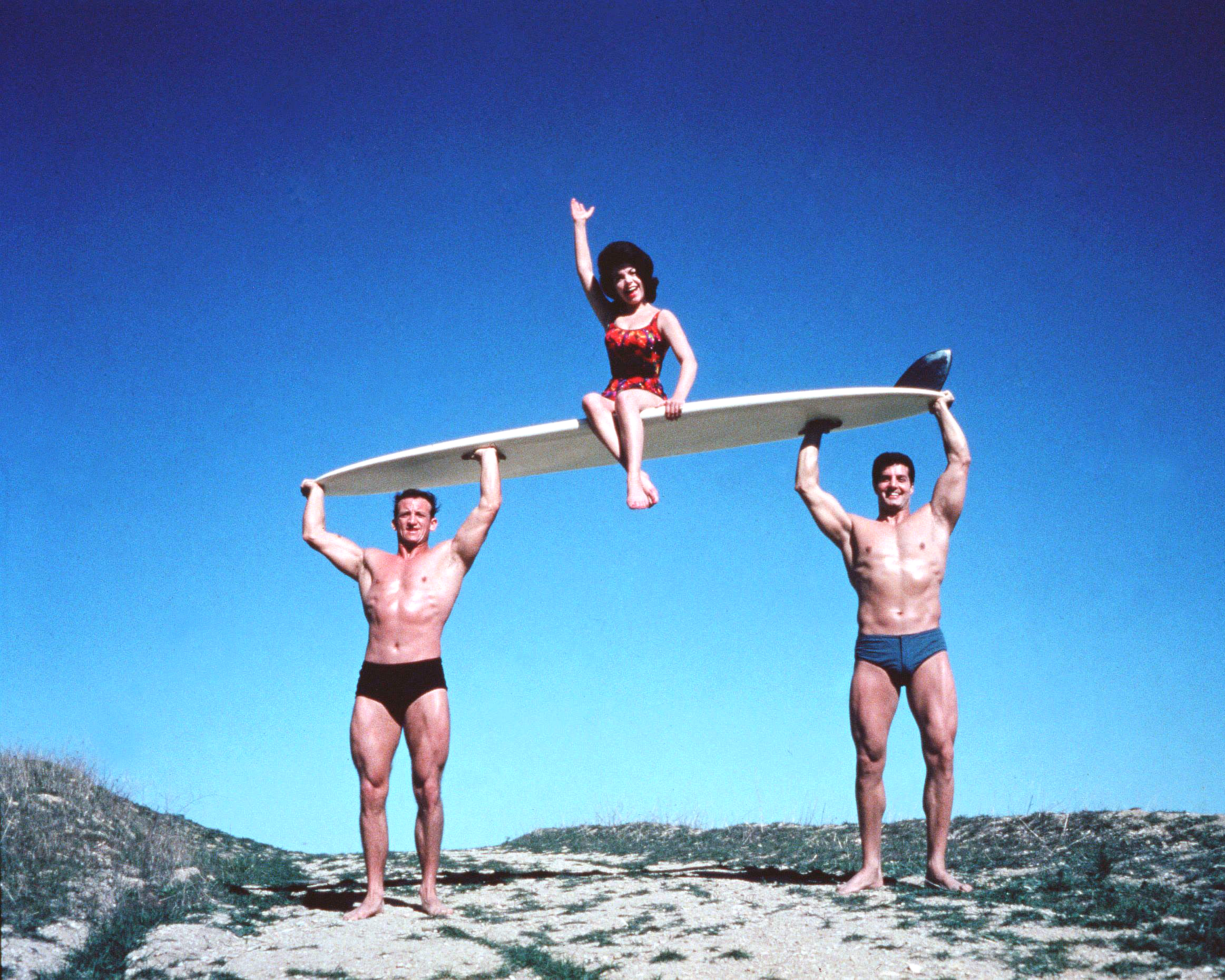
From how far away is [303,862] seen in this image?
8.63m

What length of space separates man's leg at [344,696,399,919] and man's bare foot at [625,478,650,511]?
5.79 ft

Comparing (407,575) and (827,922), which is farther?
(407,575)

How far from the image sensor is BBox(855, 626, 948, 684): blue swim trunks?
562cm

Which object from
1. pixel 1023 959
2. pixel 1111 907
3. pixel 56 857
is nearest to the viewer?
pixel 1023 959

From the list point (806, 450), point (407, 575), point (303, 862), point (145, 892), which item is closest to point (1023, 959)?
point (806, 450)

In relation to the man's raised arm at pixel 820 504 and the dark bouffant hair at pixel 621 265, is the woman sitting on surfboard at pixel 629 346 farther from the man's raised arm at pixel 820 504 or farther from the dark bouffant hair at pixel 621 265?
the man's raised arm at pixel 820 504

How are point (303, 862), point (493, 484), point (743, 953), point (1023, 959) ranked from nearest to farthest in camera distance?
point (1023, 959), point (743, 953), point (493, 484), point (303, 862)

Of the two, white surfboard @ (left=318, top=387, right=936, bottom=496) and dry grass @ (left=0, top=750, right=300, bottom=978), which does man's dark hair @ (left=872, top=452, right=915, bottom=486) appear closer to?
white surfboard @ (left=318, top=387, right=936, bottom=496)

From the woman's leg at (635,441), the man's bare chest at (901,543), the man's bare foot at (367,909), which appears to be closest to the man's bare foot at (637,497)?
the woman's leg at (635,441)

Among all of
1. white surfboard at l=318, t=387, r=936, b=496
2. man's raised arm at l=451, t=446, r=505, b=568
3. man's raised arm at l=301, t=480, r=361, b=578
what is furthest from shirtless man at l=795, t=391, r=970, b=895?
man's raised arm at l=301, t=480, r=361, b=578

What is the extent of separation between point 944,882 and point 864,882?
43cm

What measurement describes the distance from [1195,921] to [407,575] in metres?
4.19

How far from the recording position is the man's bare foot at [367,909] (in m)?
5.38

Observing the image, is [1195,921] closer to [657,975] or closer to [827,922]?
[827,922]
